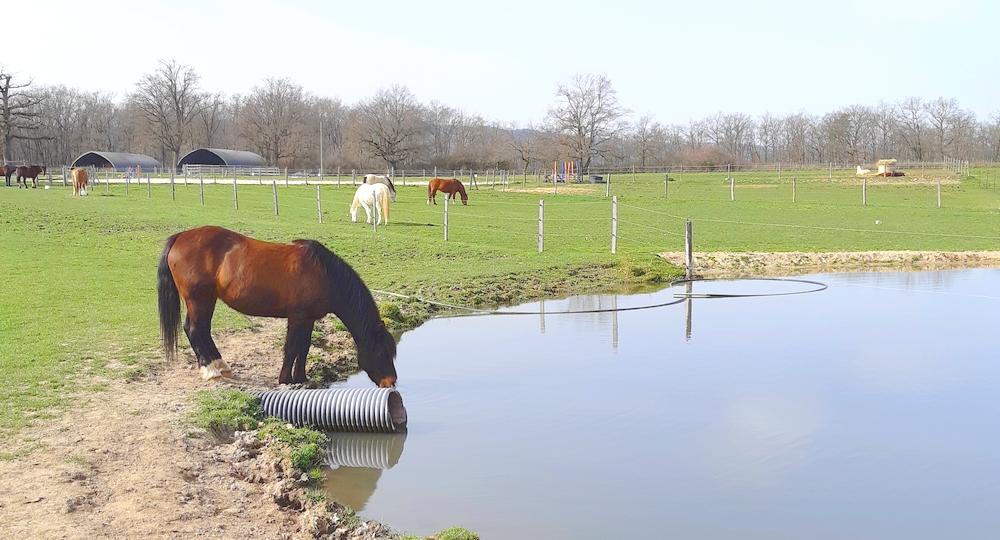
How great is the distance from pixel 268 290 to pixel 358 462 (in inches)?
67.7

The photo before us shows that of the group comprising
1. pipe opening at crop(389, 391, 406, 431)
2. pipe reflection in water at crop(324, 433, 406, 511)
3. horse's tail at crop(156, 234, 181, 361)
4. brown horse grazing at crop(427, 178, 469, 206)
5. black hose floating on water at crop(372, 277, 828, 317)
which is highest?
brown horse grazing at crop(427, 178, 469, 206)

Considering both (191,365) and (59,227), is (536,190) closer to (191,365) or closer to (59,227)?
(59,227)

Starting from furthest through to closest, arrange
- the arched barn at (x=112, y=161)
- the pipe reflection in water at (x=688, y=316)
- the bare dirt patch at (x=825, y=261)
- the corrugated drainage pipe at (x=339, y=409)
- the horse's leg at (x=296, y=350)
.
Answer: the arched barn at (x=112, y=161) < the bare dirt patch at (x=825, y=261) < the pipe reflection in water at (x=688, y=316) < the horse's leg at (x=296, y=350) < the corrugated drainage pipe at (x=339, y=409)

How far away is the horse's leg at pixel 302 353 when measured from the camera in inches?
292

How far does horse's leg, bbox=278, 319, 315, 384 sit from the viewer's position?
24.2ft

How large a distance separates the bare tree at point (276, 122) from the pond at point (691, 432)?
72104mm

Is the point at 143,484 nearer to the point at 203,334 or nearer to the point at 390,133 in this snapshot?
the point at 203,334

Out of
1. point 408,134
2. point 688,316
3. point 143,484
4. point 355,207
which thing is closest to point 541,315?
point 688,316

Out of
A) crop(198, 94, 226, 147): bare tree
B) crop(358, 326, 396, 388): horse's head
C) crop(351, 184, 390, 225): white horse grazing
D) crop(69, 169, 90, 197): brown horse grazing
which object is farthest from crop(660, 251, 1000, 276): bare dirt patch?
crop(198, 94, 226, 147): bare tree

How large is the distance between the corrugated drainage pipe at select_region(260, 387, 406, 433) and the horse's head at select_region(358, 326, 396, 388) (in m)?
0.47

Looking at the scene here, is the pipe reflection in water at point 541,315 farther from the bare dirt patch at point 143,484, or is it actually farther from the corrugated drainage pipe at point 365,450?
the bare dirt patch at point 143,484

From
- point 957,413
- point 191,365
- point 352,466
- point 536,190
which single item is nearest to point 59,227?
point 191,365

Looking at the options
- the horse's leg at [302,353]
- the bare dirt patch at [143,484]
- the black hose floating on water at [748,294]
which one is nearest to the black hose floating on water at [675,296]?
the black hose floating on water at [748,294]

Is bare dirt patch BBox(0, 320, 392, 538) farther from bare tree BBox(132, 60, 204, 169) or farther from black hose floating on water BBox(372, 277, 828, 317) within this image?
bare tree BBox(132, 60, 204, 169)
